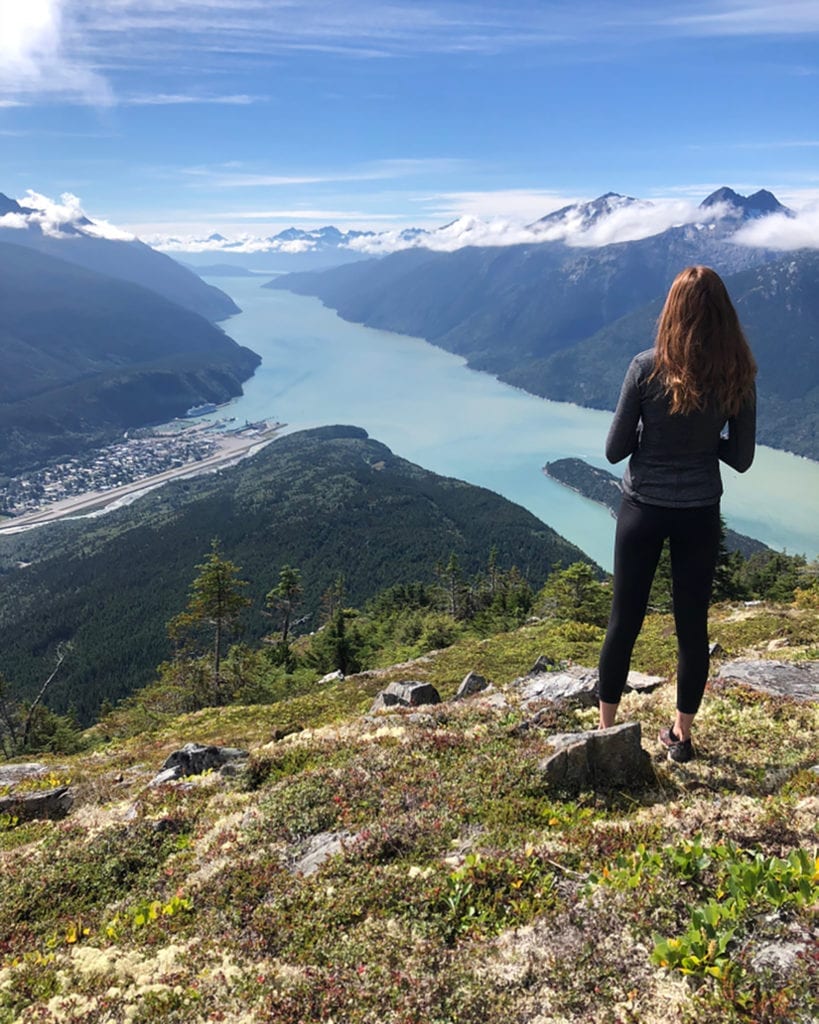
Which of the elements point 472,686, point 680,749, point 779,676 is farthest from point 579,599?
point 680,749

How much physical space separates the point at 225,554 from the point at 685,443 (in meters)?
152

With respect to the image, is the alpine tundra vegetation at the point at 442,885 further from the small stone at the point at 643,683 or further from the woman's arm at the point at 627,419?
the woman's arm at the point at 627,419

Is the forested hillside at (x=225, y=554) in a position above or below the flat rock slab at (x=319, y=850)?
below

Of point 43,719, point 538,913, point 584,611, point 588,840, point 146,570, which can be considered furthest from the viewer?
point 146,570

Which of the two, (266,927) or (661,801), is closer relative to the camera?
(266,927)

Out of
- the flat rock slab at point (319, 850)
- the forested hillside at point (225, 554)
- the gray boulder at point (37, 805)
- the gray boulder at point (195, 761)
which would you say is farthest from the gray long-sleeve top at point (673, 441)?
the forested hillside at point (225, 554)

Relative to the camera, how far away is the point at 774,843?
16.3 ft

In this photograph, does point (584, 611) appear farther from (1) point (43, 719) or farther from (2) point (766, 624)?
(1) point (43, 719)

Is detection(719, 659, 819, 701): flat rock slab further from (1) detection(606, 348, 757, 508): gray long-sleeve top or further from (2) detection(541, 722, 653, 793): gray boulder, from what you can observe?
(1) detection(606, 348, 757, 508): gray long-sleeve top

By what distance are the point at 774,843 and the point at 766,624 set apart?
17.0 meters

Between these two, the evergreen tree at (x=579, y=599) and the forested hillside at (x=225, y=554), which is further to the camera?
the forested hillside at (x=225, y=554)

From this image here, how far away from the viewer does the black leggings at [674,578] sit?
18.2 ft

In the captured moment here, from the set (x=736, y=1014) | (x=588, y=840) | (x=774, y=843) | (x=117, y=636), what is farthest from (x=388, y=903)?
(x=117, y=636)

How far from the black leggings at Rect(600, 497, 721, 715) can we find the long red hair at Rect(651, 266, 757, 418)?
1028mm
